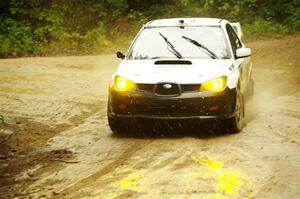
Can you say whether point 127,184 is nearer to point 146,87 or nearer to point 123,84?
point 146,87

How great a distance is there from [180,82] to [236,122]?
Result: 1105 millimetres

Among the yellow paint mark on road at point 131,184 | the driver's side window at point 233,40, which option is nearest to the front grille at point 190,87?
the driver's side window at point 233,40

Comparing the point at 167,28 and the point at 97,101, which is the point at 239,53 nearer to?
the point at 167,28

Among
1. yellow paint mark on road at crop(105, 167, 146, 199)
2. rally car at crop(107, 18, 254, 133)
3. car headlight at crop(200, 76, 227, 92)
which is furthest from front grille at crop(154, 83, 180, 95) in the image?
yellow paint mark on road at crop(105, 167, 146, 199)

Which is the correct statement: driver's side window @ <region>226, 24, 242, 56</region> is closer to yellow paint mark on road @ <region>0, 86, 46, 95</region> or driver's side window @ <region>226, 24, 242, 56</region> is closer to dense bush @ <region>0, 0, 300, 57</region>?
yellow paint mark on road @ <region>0, 86, 46, 95</region>

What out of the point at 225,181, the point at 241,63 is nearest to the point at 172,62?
the point at 241,63

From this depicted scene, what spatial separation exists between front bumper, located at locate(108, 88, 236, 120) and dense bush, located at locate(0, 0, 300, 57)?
14012mm

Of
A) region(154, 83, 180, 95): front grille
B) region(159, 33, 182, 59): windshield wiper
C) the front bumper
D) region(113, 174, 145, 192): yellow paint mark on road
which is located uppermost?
region(159, 33, 182, 59): windshield wiper

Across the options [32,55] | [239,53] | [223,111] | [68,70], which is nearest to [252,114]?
[239,53]

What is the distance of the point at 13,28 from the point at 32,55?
2719 mm

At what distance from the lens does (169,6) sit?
26.4 metres

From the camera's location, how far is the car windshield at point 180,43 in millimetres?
10320

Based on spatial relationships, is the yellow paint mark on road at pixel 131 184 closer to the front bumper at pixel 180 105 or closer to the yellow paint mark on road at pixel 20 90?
the front bumper at pixel 180 105

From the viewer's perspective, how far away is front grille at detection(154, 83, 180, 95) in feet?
30.4
